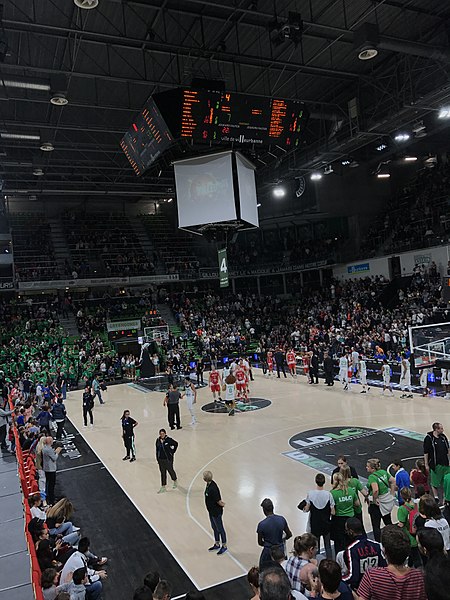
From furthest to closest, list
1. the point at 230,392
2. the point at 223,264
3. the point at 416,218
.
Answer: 1. the point at 416,218
2. the point at 223,264
3. the point at 230,392

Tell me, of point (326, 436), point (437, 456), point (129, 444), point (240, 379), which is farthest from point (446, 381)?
point (129, 444)

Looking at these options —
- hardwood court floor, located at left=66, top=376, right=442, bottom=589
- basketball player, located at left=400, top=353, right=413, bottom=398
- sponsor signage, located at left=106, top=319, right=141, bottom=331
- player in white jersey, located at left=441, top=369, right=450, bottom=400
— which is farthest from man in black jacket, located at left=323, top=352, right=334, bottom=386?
sponsor signage, located at left=106, top=319, right=141, bottom=331

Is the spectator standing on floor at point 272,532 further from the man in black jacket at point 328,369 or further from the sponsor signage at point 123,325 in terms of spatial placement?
the sponsor signage at point 123,325

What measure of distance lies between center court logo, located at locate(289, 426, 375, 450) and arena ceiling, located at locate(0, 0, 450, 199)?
903 centimetres

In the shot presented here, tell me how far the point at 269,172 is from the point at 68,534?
903 inches

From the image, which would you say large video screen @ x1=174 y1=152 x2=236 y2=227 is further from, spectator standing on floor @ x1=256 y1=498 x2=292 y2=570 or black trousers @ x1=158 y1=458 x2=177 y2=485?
spectator standing on floor @ x1=256 y1=498 x2=292 y2=570

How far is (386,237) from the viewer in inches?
1353

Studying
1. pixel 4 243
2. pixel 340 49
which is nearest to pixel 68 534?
pixel 340 49

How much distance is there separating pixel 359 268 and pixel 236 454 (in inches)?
1025

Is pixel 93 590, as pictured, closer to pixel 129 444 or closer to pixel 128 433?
pixel 128 433

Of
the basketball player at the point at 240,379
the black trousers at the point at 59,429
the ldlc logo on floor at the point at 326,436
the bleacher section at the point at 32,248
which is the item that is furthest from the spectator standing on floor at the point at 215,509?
the bleacher section at the point at 32,248

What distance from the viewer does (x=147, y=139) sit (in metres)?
14.7

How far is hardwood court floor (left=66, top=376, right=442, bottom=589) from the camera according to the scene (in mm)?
7758

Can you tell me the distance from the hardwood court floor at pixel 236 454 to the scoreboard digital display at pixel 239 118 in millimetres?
8492
